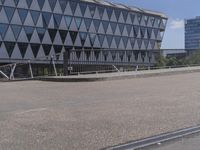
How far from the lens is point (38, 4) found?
254 feet

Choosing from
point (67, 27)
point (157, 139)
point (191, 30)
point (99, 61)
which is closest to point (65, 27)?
point (67, 27)

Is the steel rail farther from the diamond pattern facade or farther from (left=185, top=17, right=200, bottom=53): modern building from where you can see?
(left=185, top=17, right=200, bottom=53): modern building

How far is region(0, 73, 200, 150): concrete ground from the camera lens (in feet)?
26.1

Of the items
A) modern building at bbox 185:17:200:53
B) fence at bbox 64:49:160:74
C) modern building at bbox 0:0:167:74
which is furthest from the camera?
modern building at bbox 185:17:200:53

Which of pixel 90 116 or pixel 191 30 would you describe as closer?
pixel 90 116

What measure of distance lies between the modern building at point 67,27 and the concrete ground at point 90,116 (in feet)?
164

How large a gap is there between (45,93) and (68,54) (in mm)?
10256

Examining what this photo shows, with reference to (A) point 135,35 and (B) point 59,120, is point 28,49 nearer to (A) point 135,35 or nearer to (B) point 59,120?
(A) point 135,35

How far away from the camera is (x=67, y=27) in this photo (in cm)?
8212

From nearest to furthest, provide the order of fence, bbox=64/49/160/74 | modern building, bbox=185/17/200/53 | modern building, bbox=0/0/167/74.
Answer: fence, bbox=64/49/160/74 → modern building, bbox=0/0/167/74 → modern building, bbox=185/17/200/53

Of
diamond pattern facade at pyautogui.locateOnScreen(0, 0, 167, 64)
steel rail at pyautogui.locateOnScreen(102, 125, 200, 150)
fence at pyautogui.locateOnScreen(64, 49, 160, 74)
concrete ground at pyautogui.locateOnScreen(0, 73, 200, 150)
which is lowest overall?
steel rail at pyautogui.locateOnScreen(102, 125, 200, 150)

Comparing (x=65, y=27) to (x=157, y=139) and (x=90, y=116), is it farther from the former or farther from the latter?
(x=157, y=139)

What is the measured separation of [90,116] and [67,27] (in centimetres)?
7275

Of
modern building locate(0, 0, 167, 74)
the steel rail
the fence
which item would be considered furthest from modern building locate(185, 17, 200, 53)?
the steel rail
